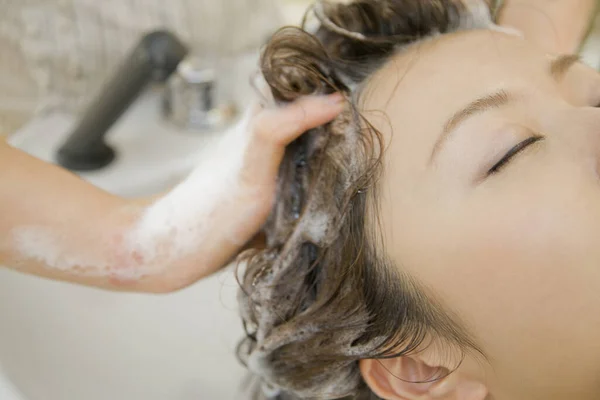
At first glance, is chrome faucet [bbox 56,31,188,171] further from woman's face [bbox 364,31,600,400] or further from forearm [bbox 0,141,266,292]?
woman's face [bbox 364,31,600,400]

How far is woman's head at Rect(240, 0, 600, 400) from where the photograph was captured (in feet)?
1.75

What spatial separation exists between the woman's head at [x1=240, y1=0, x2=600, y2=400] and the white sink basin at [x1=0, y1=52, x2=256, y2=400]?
17cm

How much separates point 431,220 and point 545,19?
43 cm

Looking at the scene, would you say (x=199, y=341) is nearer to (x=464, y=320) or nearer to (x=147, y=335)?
(x=147, y=335)

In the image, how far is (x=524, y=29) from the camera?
31.4 inches

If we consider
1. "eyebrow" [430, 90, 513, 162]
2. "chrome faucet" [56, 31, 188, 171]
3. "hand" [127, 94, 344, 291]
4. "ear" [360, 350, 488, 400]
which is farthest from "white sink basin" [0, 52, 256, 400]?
"eyebrow" [430, 90, 513, 162]

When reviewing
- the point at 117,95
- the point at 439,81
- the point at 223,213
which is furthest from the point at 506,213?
the point at 117,95

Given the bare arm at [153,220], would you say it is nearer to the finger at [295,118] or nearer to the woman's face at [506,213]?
the finger at [295,118]

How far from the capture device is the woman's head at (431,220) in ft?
1.75

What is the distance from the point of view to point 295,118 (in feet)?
2.05

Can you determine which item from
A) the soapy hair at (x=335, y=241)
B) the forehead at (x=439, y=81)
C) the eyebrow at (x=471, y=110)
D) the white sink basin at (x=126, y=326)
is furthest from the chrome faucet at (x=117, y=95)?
the eyebrow at (x=471, y=110)

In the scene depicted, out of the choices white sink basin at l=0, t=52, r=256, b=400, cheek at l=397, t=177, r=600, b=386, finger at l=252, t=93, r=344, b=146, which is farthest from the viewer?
white sink basin at l=0, t=52, r=256, b=400

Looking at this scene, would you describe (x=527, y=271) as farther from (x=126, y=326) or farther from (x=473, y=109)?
(x=126, y=326)

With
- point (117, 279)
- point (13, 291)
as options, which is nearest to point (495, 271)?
point (117, 279)
